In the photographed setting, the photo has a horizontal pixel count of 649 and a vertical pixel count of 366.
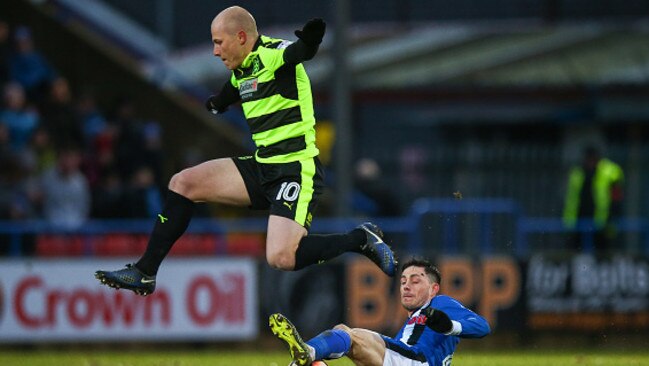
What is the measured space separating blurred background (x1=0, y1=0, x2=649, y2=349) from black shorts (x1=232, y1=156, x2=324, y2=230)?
692cm

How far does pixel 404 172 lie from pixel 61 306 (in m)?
6.43

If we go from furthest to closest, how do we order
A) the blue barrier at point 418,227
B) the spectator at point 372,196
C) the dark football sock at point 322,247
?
the spectator at point 372,196 < the blue barrier at point 418,227 < the dark football sock at point 322,247

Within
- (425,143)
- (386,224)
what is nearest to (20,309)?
(386,224)

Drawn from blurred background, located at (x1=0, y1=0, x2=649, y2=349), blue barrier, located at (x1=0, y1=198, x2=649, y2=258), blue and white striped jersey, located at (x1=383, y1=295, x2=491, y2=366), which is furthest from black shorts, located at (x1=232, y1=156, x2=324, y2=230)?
blurred background, located at (x1=0, y1=0, x2=649, y2=349)

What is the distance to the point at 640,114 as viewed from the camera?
2489 centimetres

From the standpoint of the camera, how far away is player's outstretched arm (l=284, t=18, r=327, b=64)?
32.1 feet

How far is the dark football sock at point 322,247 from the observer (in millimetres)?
10422

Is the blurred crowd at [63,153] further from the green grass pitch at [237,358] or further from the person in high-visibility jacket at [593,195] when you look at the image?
the person in high-visibility jacket at [593,195]

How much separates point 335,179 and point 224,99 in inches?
335

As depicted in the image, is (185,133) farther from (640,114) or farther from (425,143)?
(640,114)

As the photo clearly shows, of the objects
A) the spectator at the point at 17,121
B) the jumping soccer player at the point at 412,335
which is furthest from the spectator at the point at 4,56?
the jumping soccer player at the point at 412,335

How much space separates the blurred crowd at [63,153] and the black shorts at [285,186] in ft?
23.9

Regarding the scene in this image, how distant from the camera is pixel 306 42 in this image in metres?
9.91

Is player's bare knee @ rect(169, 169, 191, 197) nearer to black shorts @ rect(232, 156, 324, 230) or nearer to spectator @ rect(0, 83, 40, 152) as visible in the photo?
black shorts @ rect(232, 156, 324, 230)
